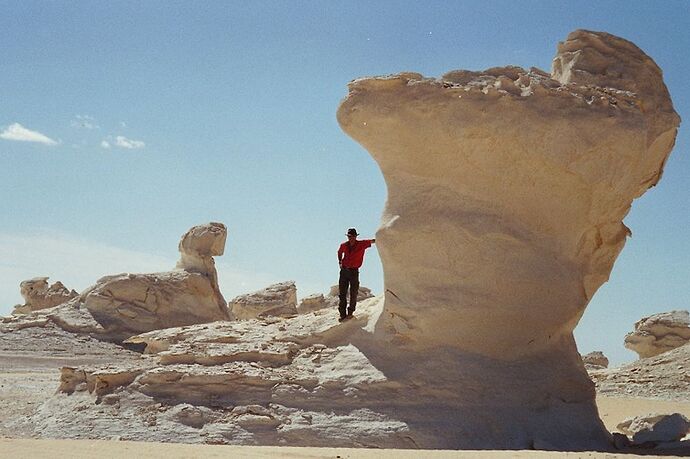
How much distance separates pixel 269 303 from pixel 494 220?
1281 centimetres

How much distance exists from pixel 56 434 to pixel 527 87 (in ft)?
20.0

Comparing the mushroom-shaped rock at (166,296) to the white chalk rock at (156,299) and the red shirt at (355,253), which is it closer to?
the white chalk rock at (156,299)

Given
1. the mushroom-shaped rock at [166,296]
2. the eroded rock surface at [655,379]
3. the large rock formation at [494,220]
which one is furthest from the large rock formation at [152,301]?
the large rock formation at [494,220]

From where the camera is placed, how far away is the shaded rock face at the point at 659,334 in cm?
1927

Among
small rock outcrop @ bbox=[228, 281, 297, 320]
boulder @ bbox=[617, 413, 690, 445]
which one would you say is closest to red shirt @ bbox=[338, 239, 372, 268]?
boulder @ bbox=[617, 413, 690, 445]

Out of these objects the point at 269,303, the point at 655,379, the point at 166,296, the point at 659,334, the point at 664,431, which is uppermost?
the point at 269,303

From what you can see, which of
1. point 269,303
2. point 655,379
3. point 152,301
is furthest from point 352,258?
point 269,303

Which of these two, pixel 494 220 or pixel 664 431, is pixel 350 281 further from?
pixel 664 431

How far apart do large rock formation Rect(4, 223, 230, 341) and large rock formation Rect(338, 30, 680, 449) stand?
37.4 ft

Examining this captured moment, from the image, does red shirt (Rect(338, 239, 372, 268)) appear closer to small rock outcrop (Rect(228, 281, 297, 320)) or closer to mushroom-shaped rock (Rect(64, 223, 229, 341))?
Result: mushroom-shaped rock (Rect(64, 223, 229, 341))

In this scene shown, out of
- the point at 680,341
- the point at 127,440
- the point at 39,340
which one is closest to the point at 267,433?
the point at 127,440

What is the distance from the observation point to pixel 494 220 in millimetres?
8156

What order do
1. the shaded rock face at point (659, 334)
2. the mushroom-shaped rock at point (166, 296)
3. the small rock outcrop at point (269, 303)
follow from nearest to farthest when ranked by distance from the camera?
the mushroom-shaped rock at point (166, 296) → the shaded rock face at point (659, 334) → the small rock outcrop at point (269, 303)

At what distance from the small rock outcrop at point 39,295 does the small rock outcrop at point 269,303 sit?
5.66m
